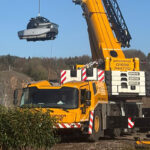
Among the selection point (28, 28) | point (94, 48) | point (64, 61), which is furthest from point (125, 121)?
point (64, 61)

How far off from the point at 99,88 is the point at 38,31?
15406 millimetres

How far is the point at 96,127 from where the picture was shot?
14.5 metres

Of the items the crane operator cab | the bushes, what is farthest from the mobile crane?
the crane operator cab

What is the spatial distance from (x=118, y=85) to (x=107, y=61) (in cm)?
144

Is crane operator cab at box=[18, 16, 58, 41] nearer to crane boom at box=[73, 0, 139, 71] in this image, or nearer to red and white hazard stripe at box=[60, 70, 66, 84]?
crane boom at box=[73, 0, 139, 71]

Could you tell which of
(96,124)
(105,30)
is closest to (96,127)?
(96,124)

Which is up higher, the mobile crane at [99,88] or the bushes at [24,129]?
the mobile crane at [99,88]

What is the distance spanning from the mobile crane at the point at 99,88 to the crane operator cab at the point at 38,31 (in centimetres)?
965

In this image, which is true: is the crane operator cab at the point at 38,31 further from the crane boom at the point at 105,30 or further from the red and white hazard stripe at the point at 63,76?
the red and white hazard stripe at the point at 63,76

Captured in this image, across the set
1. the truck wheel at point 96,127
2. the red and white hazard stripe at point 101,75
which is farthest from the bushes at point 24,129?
the red and white hazard stripe at point 101,75

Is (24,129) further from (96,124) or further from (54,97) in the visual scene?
(96,124)

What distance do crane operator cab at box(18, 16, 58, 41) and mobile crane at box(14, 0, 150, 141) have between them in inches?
380

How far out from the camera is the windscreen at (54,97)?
538 inches

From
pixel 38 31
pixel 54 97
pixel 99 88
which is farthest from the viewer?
pixel 38 31
